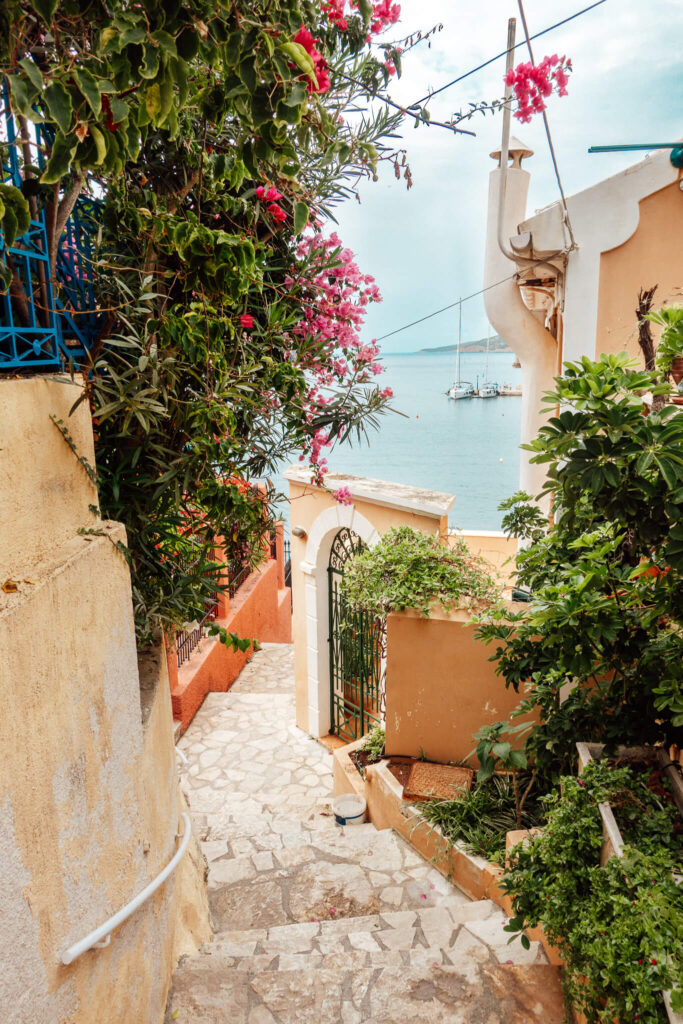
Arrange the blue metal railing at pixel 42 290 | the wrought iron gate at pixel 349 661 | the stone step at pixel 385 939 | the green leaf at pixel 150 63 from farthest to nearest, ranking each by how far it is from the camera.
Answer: the wrought iron gate at pixel 349 661 < the stone step at pixel 385 939 < the blue metal railing at pixel 42 290 < the green leaf at pixel 150 63

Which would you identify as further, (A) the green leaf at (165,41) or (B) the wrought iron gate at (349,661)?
(B) the wrought iron gate at (349,661)

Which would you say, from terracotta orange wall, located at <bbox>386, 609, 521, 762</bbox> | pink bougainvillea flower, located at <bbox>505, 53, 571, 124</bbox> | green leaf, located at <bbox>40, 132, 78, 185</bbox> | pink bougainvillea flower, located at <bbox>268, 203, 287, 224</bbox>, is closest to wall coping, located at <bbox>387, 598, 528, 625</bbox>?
terracotta orange wall, located at <bbox>386, 609, 521, 762</bbox>

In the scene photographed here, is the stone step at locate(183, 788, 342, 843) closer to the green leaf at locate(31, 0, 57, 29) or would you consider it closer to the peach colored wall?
the peach colored wall

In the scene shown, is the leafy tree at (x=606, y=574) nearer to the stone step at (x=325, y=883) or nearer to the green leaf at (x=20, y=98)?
the stone step at (x=325, y=883)

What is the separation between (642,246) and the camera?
4887 mm

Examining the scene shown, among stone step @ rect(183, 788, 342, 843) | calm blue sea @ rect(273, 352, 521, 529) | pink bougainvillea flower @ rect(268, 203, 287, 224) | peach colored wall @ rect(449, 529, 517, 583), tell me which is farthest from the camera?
calm blue sea @ rect(273, 352, 521, 529)

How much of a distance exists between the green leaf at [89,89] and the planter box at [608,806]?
2.45 meters

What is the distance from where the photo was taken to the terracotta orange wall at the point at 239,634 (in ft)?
26.9

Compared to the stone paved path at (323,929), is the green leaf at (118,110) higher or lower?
higher

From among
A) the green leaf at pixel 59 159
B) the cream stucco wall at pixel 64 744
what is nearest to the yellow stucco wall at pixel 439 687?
the cream stucco wall at pixel 64 744

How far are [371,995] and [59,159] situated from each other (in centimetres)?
328

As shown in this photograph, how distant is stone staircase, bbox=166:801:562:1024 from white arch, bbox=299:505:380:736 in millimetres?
3143

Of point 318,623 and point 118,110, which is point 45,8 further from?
point 318,623

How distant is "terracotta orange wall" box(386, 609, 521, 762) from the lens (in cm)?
464
